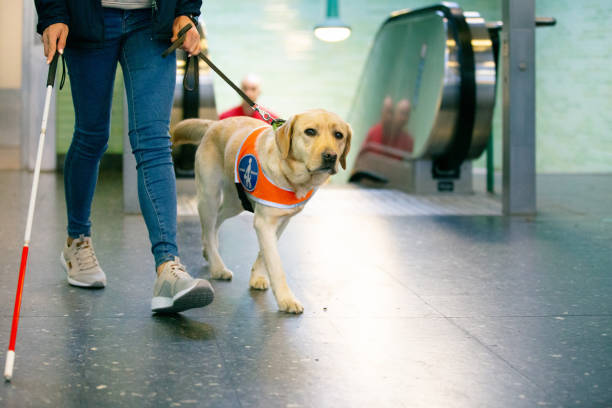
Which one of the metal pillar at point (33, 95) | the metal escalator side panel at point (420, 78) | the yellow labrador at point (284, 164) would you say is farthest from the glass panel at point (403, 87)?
the yellow labrador at point (284, 164)

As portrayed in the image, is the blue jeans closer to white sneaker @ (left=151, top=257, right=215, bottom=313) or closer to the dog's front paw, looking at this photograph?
white sneaker @ (left=151, top=257, right=215, bottom=313)

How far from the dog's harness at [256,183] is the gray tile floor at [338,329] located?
0.42 meters

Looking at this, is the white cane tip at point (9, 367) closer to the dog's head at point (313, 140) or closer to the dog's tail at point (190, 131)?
the dog's head at point (313, 140)

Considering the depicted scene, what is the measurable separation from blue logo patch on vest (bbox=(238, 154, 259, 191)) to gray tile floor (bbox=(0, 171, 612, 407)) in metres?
0.49

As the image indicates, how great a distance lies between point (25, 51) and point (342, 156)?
9031mm

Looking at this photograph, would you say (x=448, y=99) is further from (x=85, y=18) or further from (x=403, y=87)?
(x=85, y=18)

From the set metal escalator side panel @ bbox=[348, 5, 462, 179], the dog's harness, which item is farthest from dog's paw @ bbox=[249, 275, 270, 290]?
metal escalator side panel @ bbox=[348, 5, 462, 179]

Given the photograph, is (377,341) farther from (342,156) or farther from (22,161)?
(22,161)

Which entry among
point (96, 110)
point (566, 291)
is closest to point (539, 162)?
point (566, 291)

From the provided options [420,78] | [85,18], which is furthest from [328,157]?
[420,78]

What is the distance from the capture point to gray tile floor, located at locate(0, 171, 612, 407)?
7.46ft

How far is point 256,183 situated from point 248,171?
0.07 meters

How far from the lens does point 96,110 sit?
337cm

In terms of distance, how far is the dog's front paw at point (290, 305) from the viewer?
3.21 metres
